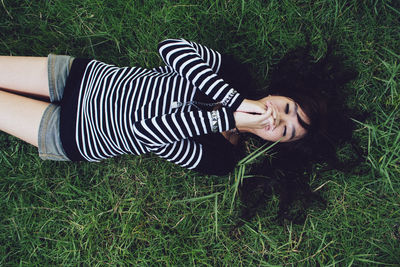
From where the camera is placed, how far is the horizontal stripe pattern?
1613 millimetres

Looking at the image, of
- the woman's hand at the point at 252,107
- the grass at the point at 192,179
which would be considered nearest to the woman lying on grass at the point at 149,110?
the woman's hand at the point at 252,107

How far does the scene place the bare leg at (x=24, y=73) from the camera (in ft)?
6.35

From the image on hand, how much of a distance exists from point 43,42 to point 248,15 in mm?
1635

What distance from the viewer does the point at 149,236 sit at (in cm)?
215

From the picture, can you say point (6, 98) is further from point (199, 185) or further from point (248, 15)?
point (248, 15)

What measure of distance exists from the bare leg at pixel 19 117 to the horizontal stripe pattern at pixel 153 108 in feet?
1.02

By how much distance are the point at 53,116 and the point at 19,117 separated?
23cm

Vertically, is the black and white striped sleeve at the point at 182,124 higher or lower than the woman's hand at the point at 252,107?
lower

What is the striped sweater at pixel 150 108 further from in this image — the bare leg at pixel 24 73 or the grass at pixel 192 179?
the grass at pixel 192 179

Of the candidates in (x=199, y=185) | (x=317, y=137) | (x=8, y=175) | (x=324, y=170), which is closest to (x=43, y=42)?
(x=8, y=175)

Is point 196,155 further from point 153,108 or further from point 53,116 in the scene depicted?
point 53,116

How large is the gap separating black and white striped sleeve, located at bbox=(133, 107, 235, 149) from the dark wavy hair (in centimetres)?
45

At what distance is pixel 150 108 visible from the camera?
1.68 metres

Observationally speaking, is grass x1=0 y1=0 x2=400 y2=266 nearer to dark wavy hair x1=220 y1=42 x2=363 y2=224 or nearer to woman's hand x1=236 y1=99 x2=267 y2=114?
dark wavy hair x1=220 y1=42 x2=363 y2=224
